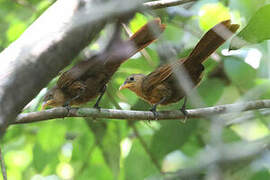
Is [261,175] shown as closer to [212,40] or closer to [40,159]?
[212,40]

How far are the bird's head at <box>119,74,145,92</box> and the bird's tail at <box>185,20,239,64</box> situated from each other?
805 mm

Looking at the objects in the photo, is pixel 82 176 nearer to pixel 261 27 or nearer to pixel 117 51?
pixel 117 51

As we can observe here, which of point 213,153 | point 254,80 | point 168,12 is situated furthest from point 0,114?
point 254,80

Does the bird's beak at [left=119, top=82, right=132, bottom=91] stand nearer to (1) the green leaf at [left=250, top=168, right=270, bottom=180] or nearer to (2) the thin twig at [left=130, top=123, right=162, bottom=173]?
(2) the thin twig at [left=130, top=123, right=162, bottom=173]

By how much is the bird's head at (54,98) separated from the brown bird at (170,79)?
2.09ft

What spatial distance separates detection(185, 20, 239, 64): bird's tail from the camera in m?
2.99

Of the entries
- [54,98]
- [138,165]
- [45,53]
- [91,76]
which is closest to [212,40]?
[91,76]

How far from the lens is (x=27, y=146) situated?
5520mm

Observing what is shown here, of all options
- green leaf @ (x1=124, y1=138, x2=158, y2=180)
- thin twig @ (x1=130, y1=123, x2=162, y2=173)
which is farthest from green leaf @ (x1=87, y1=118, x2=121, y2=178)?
thin twig @ (x1=130, y1=123, x2=162, y2=173)

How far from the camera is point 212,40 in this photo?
340 centimetres

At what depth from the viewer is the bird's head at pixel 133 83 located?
4.38m

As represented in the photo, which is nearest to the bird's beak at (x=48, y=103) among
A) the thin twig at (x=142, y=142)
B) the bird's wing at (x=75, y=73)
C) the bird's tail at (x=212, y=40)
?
the bird's wing at (x=75, y=73)

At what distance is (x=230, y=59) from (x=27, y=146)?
2897 millimetres

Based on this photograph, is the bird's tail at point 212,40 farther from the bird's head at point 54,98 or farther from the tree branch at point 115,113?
the bird's head at point 54,98
